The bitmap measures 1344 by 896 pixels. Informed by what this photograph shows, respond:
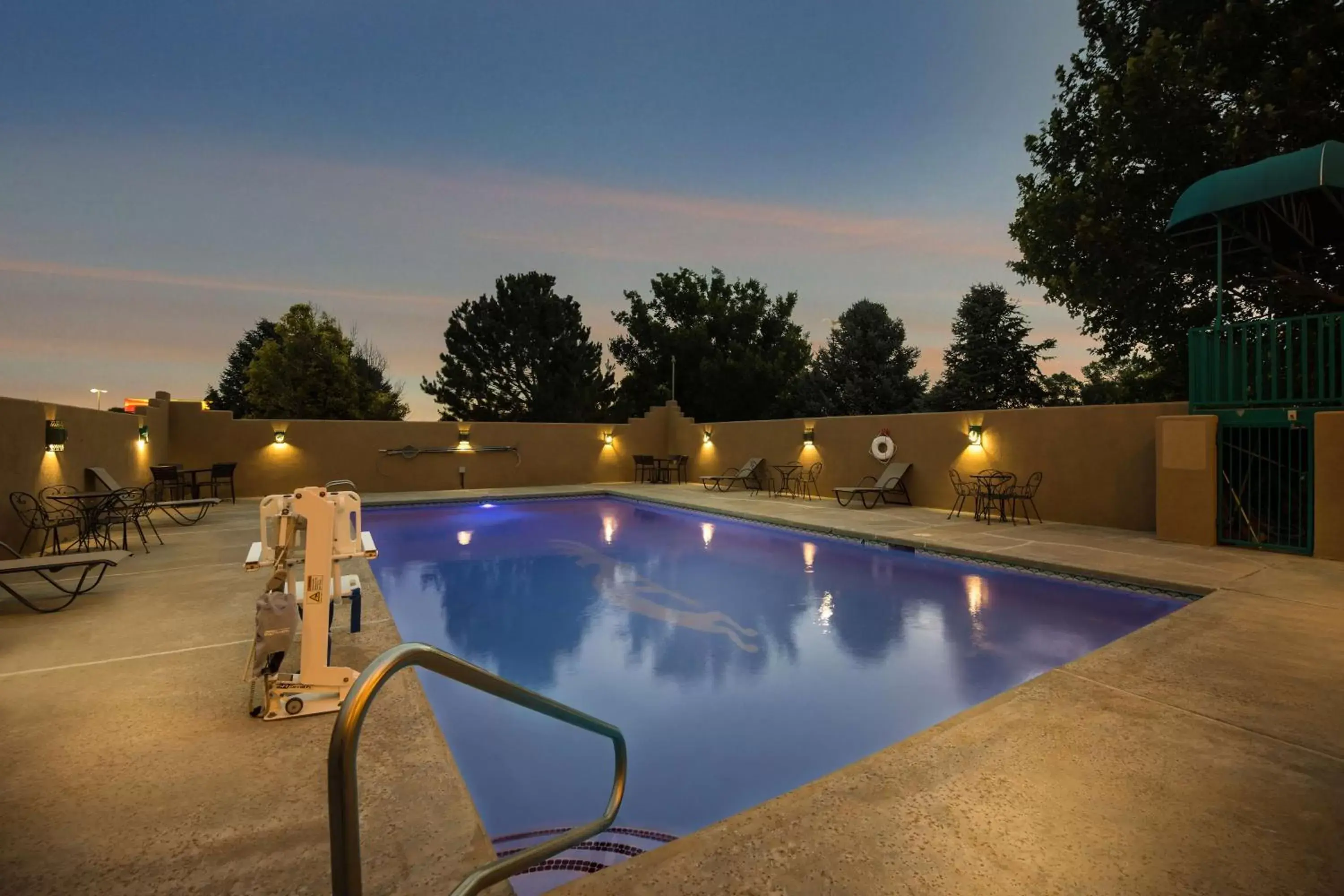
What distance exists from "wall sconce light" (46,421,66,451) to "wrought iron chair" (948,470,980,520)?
10720 mm

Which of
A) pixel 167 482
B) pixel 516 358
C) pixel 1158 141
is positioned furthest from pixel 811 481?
pixel 516 358

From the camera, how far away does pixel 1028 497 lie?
8.16 metres

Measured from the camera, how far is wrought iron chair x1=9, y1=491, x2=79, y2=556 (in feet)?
18.5

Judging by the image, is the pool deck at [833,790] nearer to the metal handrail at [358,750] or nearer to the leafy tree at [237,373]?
the metal handrail at [358,750]

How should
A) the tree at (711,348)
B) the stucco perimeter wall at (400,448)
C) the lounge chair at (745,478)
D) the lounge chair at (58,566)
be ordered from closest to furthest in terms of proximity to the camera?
1. the lounge chair at (58,566)
2. the stucco perimeter wall at (400,448)
3. the lounge chair at (745,478)
4. the tree at (711,348)

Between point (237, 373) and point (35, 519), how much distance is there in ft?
121

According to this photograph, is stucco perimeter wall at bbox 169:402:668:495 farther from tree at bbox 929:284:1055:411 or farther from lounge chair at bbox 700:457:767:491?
tree at bbox 929:284:1055:411

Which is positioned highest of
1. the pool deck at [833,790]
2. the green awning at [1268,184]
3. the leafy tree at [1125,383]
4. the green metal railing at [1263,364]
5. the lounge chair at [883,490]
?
the green awning at [1268,184]

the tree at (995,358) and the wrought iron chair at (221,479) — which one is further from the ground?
the tree at (995,358)

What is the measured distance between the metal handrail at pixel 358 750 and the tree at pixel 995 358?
20998 mm

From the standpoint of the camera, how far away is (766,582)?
6.25 meters

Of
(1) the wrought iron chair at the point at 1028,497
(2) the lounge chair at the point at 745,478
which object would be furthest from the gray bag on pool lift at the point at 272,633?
(2) the lounge chair at the point at 745,478

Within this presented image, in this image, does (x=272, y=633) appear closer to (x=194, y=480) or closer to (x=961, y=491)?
(x=961, y=491)

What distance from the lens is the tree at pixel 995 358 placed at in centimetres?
2016
